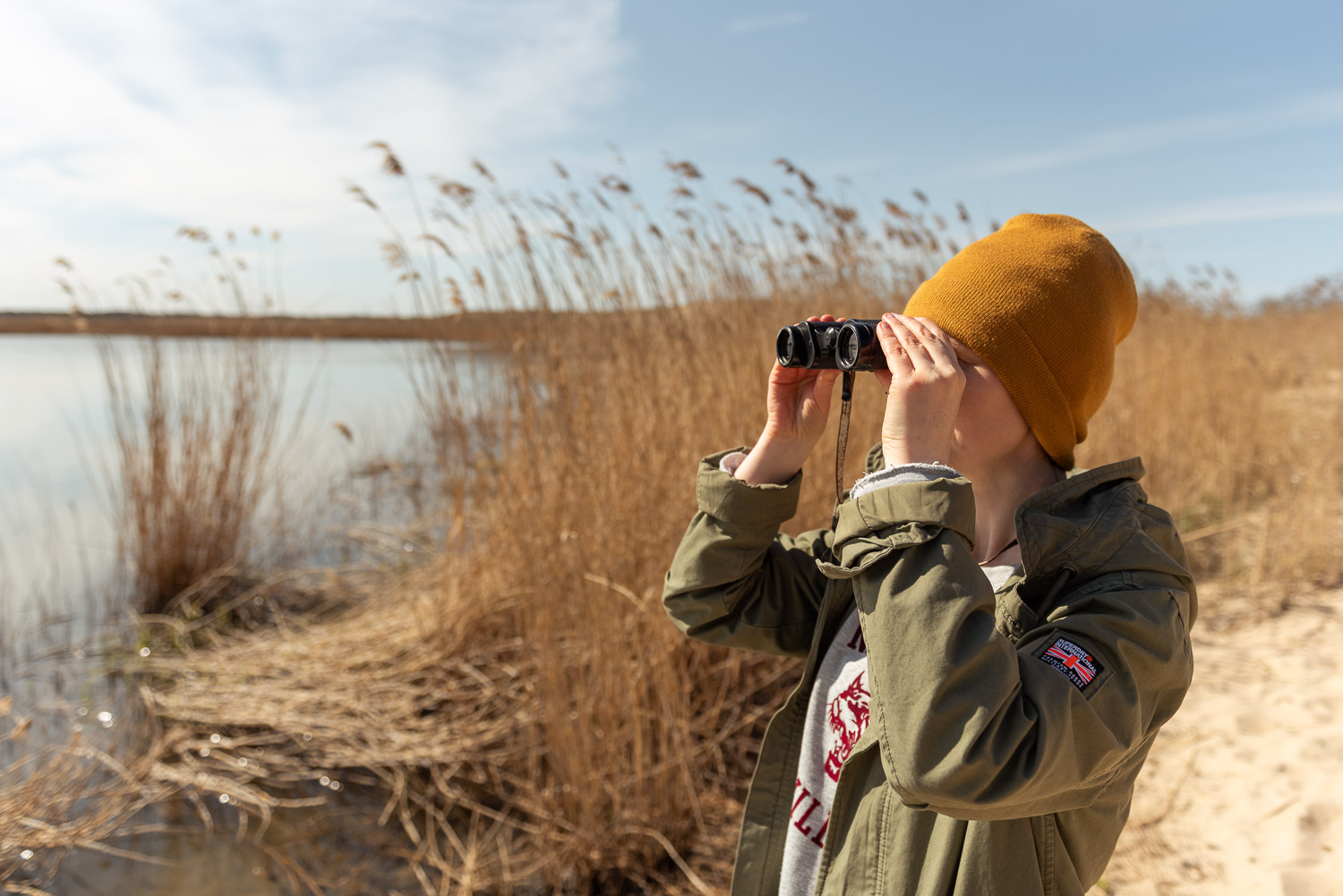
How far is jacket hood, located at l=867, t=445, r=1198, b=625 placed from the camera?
838 mm

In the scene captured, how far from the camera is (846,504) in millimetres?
858

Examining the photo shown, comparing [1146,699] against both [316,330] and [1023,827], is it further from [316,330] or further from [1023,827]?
[316,330]

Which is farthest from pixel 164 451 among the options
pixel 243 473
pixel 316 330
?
pixel 316 330

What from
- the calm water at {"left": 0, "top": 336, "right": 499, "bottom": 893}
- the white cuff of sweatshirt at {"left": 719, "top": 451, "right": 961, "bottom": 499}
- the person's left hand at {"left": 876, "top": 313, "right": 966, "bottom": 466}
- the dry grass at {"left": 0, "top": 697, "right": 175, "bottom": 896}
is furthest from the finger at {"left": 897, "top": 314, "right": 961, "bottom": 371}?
the dry grass at {"left": 0, "top": 697, "right": 175, "bottom": 896}

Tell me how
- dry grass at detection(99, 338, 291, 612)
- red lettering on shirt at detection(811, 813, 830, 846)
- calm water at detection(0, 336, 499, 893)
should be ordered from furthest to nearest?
dry grass at detection(99, 338, 291, 612) < calm water at detection(0, 336, 499, 893) < red lettering on shirt at detection(811, 813, 830, 846)

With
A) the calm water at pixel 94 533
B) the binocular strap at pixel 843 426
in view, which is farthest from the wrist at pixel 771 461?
the calm water at pixel 94 533

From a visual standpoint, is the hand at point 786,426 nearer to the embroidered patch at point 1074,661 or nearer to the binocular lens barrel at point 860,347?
the binocular lens barrel at point 860,347

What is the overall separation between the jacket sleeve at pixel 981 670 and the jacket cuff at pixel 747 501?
11.1 inches

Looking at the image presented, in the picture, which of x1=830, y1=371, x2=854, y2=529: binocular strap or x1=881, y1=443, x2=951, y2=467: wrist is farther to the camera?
x1=830, y1=371, x2=854, y2=529: binocular strap

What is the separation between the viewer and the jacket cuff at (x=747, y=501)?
44.0 inches

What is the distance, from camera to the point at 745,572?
114 cm

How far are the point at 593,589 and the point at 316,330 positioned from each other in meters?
2.83

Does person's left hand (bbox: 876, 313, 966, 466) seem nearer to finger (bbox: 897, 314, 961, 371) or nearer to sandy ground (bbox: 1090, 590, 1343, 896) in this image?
finger (bbox: 897, 314, 961, 371)

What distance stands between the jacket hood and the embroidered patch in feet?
0.33
